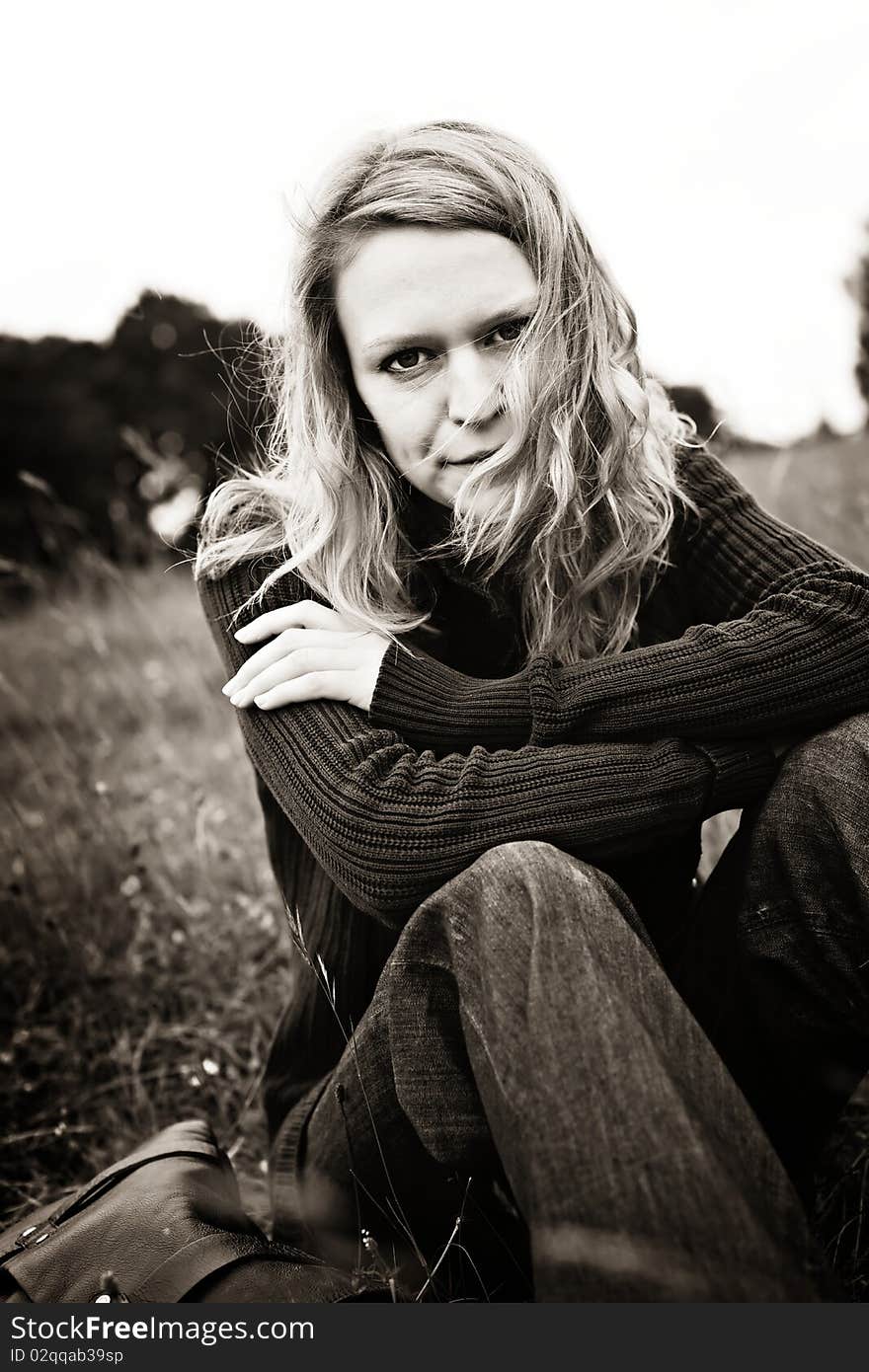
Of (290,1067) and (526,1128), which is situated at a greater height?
(526,1128)

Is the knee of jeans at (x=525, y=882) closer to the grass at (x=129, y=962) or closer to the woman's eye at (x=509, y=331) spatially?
the woman's eye at (x=509, y=331)

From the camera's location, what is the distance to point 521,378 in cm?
176

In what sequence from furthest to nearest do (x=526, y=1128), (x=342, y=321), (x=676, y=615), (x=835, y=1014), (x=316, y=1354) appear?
(x=676, y=615)
(x=342, y=321)
(x=835, y=1014)
(x=316, y=1354)
(x=526, y=1128)

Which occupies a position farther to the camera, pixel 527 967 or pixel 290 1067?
pixel 290 1067

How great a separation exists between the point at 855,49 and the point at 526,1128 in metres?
2.62

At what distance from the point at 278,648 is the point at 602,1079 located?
0.88 metres

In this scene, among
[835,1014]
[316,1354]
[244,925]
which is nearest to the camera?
[316,1354]

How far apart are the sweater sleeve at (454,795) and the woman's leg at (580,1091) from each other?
10cm

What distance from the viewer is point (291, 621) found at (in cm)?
180

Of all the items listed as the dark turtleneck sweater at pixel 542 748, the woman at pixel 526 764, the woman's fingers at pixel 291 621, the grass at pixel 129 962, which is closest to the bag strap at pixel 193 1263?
the woman at pixel 526 764

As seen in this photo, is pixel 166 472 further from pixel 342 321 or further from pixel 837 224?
pixel 837 224

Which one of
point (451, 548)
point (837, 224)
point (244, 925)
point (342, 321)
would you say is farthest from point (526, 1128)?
point (837, 224)

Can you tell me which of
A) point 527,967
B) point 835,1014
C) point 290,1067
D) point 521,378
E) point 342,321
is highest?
point 342,321

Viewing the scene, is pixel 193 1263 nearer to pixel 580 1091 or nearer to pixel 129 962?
pixel 580 1091
